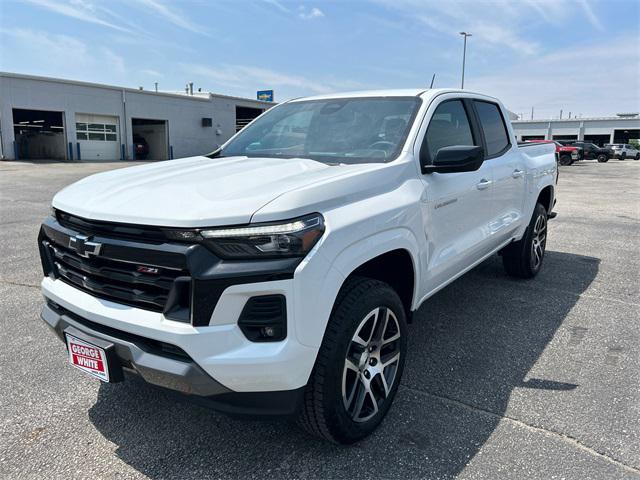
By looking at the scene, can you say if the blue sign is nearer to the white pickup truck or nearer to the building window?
the building window

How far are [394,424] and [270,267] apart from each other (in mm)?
1315

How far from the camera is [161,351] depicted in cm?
214

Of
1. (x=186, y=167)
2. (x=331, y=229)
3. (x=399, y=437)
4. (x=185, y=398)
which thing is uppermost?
(x=186, y=167)

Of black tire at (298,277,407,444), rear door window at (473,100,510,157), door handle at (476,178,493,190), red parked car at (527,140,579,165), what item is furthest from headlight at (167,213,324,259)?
red parked car at (527,140,579,165)

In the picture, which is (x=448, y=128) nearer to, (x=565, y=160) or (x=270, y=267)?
(x=270, y=267)

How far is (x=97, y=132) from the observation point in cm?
3319

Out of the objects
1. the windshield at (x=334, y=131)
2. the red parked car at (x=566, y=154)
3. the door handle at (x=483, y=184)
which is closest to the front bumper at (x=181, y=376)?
the windshield at (x=334, y=131)

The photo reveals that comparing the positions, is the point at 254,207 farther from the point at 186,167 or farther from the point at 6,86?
the point at 6,86

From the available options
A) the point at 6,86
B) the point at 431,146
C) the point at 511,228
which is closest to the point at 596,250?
the point at 511,228

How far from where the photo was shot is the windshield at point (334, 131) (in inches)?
126

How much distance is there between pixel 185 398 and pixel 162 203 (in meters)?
0.86

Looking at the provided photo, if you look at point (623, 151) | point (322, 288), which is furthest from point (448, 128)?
point (623, 151)

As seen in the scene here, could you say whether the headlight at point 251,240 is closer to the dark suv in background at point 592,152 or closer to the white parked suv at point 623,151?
the dark suv in background at point 592,152

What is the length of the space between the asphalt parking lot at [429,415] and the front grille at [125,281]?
1.40ft
